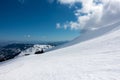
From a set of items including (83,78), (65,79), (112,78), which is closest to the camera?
(112,78)

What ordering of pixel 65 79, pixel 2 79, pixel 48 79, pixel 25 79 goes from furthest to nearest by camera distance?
pixel 2 79, pixel 25 79, pixel 48 79, pixel 65 79

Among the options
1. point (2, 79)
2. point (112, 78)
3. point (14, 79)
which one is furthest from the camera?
point (2, 79)

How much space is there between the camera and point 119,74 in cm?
961

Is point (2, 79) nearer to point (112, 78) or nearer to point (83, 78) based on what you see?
point (83, 78)

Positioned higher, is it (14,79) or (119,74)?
(119,74)

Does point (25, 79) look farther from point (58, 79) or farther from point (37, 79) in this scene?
point (58, 79)

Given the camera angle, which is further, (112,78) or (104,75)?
(104,75)

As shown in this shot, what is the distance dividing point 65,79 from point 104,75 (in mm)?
2722

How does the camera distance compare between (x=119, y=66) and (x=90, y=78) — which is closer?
(x=90, y=78)

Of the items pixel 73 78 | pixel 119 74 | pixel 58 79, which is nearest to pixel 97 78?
pixel 119 74

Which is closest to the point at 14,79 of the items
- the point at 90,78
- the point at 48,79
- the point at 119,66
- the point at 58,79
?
the point at 48,79

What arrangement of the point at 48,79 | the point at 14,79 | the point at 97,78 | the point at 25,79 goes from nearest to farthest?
1. the point at 97,78
2. the point at 48,79
3. the point at 25,79
4. the point at 14,79

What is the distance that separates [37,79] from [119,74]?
697 centimetres

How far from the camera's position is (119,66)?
11.2 metres
